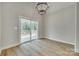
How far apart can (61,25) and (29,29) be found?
1.14 m

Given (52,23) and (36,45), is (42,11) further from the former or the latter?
(36,45)

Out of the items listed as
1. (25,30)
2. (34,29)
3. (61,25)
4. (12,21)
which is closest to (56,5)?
(61,25)

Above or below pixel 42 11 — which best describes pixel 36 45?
below

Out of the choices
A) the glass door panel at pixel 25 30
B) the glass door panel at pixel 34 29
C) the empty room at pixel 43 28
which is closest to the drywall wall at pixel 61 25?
the empty room at pixel 43 28

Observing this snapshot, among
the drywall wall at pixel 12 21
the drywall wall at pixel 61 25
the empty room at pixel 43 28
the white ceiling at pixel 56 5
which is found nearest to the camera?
the white ceiling at pixel 56 5

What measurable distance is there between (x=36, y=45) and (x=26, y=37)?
0.42 m

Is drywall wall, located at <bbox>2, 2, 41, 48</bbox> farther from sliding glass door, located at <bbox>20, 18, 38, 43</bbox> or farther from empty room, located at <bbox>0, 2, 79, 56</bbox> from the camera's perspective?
sliding glass door, located at <bbox>20, 18, 38, 43</bbox>

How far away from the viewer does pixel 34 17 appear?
298 cm

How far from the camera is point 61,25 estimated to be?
128 inches

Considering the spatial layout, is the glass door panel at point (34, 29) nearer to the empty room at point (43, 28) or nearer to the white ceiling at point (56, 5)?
the empty room at point (43, 28)

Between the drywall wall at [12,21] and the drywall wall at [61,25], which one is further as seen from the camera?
the drywall wall at [61,25]

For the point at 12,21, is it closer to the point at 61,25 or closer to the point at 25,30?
the point at 25,30

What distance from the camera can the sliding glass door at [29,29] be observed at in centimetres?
296

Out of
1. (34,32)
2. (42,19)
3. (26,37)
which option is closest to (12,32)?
(26,37)
